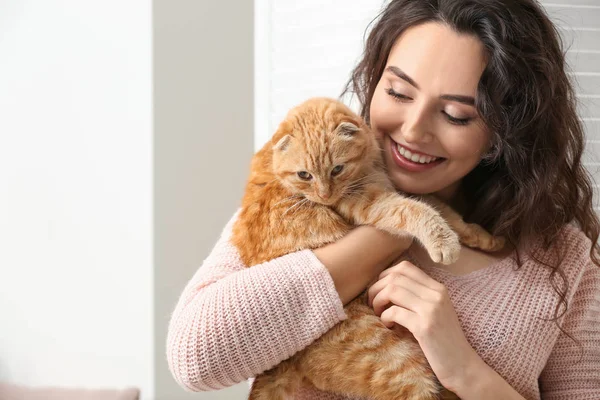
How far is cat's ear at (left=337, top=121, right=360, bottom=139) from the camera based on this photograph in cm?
146

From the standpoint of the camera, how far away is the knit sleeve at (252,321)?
127cm

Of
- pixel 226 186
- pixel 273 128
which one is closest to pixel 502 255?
pixel 273 128

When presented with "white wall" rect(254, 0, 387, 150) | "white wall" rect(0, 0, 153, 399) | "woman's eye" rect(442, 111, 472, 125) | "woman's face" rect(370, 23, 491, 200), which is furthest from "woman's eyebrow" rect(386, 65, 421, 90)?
"white wall" rect(0, 0, 153, 399)

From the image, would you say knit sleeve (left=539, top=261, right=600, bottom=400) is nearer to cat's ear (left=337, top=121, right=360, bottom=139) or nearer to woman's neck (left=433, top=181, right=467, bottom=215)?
woman's neck (left=433, top=181, right=467, bottom=215)

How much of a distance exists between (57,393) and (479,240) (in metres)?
2.08

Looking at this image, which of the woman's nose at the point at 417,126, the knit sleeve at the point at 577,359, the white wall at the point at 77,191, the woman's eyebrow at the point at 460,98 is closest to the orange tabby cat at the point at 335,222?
the woman's nose at the point at 417,126

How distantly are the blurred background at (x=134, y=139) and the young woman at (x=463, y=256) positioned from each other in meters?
0.78

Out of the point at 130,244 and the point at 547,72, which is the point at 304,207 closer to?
the point at 547,72

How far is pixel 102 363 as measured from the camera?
9.87 feet

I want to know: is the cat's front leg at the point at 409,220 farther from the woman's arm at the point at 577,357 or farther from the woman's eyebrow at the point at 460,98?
the woman's arm at the point at 577,357

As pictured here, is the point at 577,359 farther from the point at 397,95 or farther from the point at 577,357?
the point at 397,95

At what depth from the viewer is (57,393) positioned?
Result: 2.79 m

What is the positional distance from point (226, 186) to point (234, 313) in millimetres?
1531

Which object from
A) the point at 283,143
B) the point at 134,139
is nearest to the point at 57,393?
the point at 134,139
